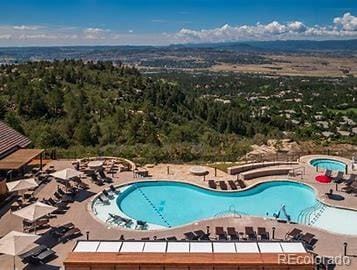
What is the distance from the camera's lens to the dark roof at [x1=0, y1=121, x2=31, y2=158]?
25.9 meters

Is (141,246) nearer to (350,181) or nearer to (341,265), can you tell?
(341,265)

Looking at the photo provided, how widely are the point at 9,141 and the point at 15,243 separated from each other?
47.2ft

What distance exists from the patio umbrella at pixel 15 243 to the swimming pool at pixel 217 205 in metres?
5.87

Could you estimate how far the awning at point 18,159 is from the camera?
2365cm

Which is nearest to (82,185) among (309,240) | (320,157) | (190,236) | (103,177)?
(103,177)

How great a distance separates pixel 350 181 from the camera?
79.0 ft

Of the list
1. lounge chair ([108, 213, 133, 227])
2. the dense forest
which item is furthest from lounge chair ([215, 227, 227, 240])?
the dense forest

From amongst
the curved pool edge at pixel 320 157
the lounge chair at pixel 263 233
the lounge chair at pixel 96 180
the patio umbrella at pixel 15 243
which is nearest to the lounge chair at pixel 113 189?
the lounge chair at pixel 96 180

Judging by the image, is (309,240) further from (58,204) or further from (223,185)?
(58,204)

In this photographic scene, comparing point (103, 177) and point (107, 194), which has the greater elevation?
point (103, 177)

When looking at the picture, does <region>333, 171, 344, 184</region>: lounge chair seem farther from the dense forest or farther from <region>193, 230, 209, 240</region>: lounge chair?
<region>193, 230, 209, 240</region>: lounge chair

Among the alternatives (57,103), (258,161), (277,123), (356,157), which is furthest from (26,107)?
(277,123)

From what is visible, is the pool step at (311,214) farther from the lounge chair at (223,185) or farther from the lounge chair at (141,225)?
the lounge chair at (141,225)

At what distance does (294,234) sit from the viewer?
17328mm
